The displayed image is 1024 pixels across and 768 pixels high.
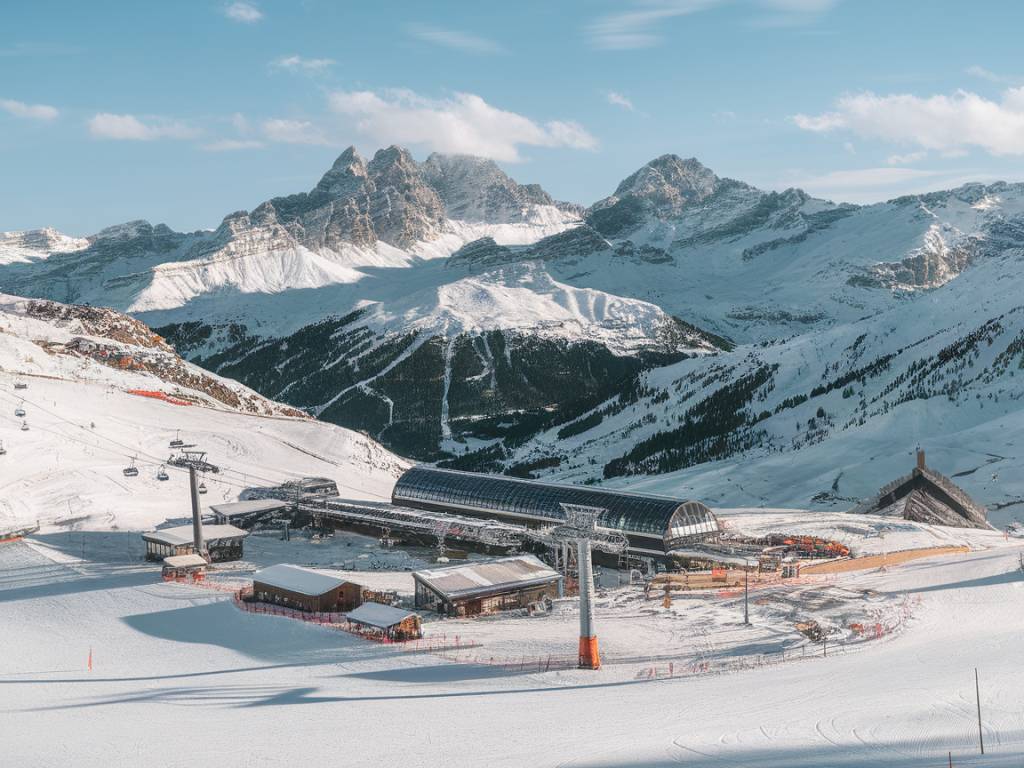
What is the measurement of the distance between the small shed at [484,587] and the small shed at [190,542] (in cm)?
2201

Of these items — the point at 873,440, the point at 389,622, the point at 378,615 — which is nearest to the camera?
the point at 389,622

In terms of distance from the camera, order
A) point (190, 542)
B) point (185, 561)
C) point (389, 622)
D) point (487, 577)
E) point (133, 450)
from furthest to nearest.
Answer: point (133, 450)
point (190, 542)
point (185, 561)
point (487, 577)
point (389, 622)

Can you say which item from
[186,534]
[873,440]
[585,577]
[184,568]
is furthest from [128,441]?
[873,440]

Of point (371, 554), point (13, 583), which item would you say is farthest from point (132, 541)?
point (371, 554)

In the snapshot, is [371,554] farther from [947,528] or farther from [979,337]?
[979,337]

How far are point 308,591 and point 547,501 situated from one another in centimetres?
2922

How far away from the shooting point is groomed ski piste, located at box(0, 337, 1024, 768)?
133 ft

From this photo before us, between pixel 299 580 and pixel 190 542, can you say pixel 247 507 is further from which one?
pixel 299 580

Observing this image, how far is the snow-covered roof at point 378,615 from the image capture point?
193 feet

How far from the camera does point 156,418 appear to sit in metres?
125

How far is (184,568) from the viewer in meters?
74.2

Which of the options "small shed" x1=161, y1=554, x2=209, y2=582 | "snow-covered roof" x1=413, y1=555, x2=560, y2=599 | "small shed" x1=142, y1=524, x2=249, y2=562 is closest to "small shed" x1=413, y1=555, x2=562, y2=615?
"snow-covered roof" x1=413, y1=555, x2=560, y2=599

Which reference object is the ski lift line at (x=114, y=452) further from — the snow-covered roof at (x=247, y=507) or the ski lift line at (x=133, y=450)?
the snow-covered roof at (x=247, y=507)

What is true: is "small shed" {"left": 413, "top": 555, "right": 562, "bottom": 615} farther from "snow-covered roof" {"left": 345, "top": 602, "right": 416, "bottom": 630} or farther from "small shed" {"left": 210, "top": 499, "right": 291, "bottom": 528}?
"small shed" {"left": 210, "top": 499, "right": 291, "bottom": 528}
